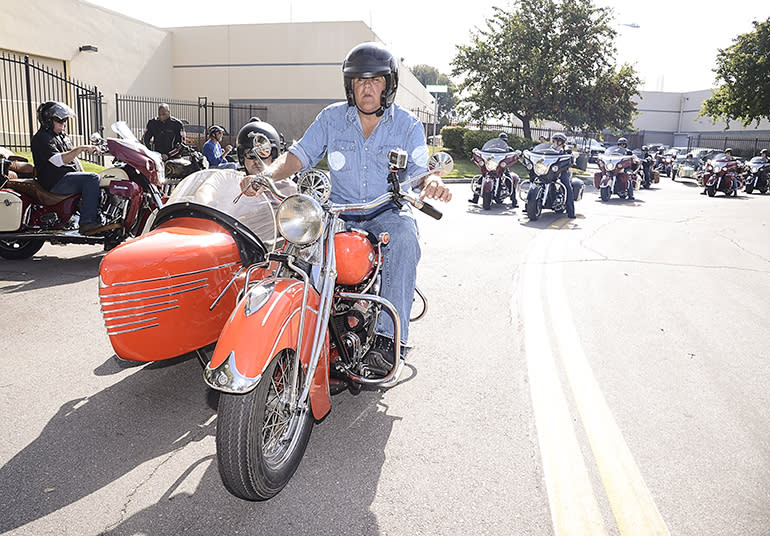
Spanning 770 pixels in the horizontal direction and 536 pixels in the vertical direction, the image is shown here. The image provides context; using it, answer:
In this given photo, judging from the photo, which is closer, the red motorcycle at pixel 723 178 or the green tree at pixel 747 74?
the red motorcycle at pixel 723 178

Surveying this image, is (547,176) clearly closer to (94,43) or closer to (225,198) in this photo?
(225,198)

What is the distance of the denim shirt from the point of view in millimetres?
3969

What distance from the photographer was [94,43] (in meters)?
26.5

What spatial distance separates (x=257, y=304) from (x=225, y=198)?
1.51m

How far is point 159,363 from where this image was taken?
4387mm

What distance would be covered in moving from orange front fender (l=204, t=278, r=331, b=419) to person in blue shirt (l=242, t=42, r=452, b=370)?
0.74 m

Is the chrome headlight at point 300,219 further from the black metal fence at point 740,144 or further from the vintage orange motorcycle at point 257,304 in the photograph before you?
the black metal fence at point 740,144

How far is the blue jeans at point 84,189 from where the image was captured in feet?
24.3

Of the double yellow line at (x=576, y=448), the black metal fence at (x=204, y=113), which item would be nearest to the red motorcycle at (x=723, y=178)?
the double yellow line at (x=576, y=448)

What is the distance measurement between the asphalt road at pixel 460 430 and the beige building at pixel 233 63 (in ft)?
82.2

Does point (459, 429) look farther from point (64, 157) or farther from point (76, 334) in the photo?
point (64, 157)

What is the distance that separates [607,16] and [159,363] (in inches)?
1432

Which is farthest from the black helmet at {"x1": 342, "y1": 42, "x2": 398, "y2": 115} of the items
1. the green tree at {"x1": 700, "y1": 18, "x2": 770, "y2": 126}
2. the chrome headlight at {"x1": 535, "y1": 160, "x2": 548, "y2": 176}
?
the green tree at {"x1": 700, "y1": 18, "x2": 770, "y2": 126}

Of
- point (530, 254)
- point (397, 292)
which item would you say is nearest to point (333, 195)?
point (397, 292)
